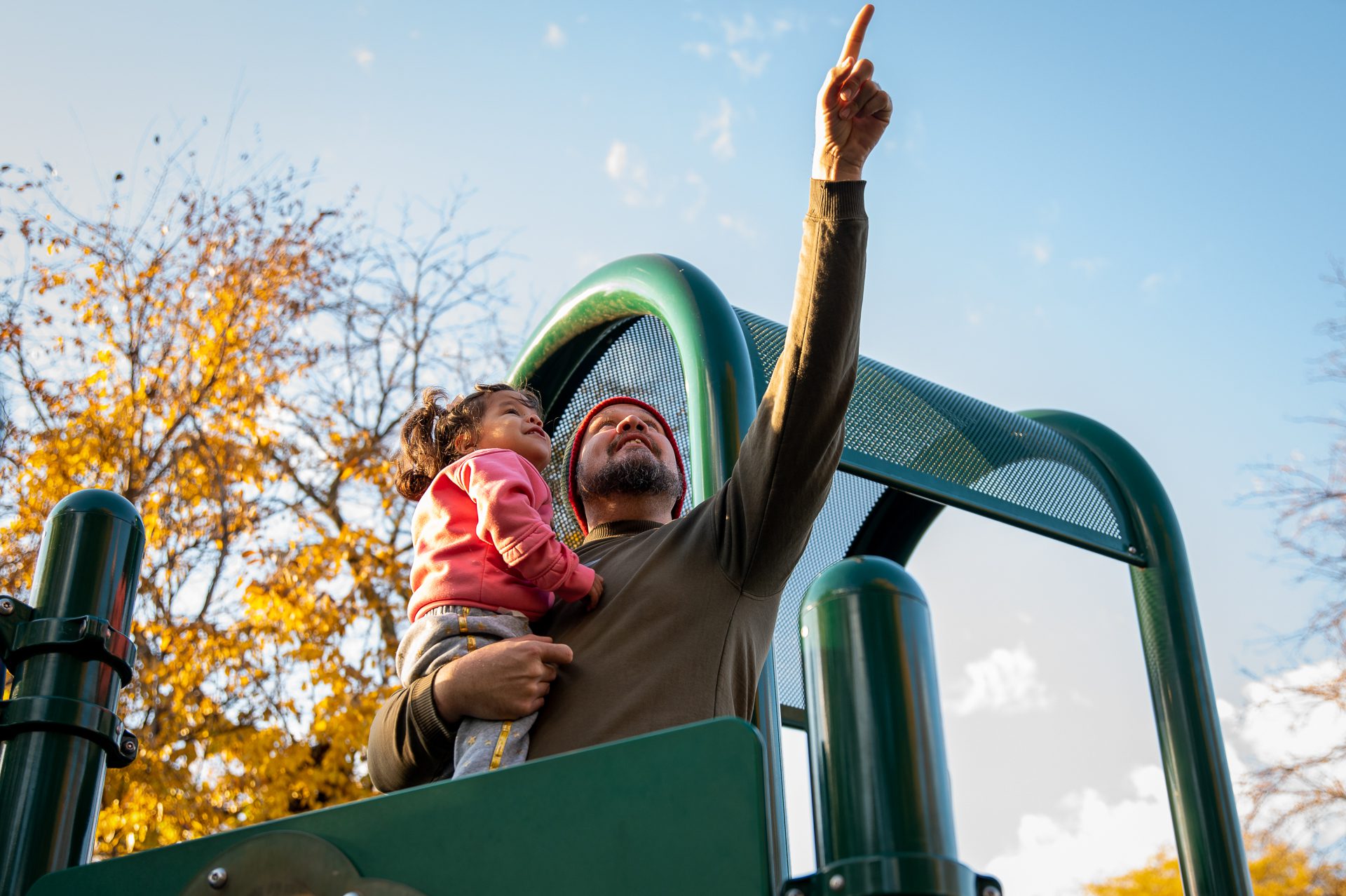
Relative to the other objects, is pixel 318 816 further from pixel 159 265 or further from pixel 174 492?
pixel 159 265

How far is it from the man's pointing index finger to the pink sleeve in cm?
100

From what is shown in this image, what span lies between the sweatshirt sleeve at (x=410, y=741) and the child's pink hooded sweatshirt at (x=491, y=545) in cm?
23

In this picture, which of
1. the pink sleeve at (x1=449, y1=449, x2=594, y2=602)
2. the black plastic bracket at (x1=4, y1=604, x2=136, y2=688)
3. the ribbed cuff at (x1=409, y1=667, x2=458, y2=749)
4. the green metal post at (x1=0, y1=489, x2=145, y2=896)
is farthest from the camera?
the pink sleeve at (x1=449, y1=449, x2=594, y2=602)

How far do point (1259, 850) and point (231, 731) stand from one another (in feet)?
32.2

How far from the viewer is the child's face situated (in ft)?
9.37

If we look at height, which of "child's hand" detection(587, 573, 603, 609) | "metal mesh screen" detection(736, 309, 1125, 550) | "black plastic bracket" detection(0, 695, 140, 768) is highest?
"metal mesh screen" detection(736, 309, 1125, 550)

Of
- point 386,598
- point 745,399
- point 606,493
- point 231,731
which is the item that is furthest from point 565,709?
point 386,598

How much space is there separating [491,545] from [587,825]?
1310mm

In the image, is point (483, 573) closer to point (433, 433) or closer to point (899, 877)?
point (433, 433)

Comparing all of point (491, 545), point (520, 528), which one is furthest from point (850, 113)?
point (491, 545)

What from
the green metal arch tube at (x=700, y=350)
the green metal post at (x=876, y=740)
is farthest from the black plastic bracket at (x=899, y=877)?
the green metal arch tube at (x=700, y=350)

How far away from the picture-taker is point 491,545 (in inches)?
97.7

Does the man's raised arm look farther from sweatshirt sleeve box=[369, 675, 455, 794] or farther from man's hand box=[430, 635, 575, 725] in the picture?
sweatshirt sleeve box=[369, 675, 455, 794]

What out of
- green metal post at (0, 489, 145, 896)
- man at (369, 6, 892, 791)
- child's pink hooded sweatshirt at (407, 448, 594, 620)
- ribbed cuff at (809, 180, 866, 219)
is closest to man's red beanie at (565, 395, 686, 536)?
child's pink hooded sweatshirt at (407, 448, 594, 620)
